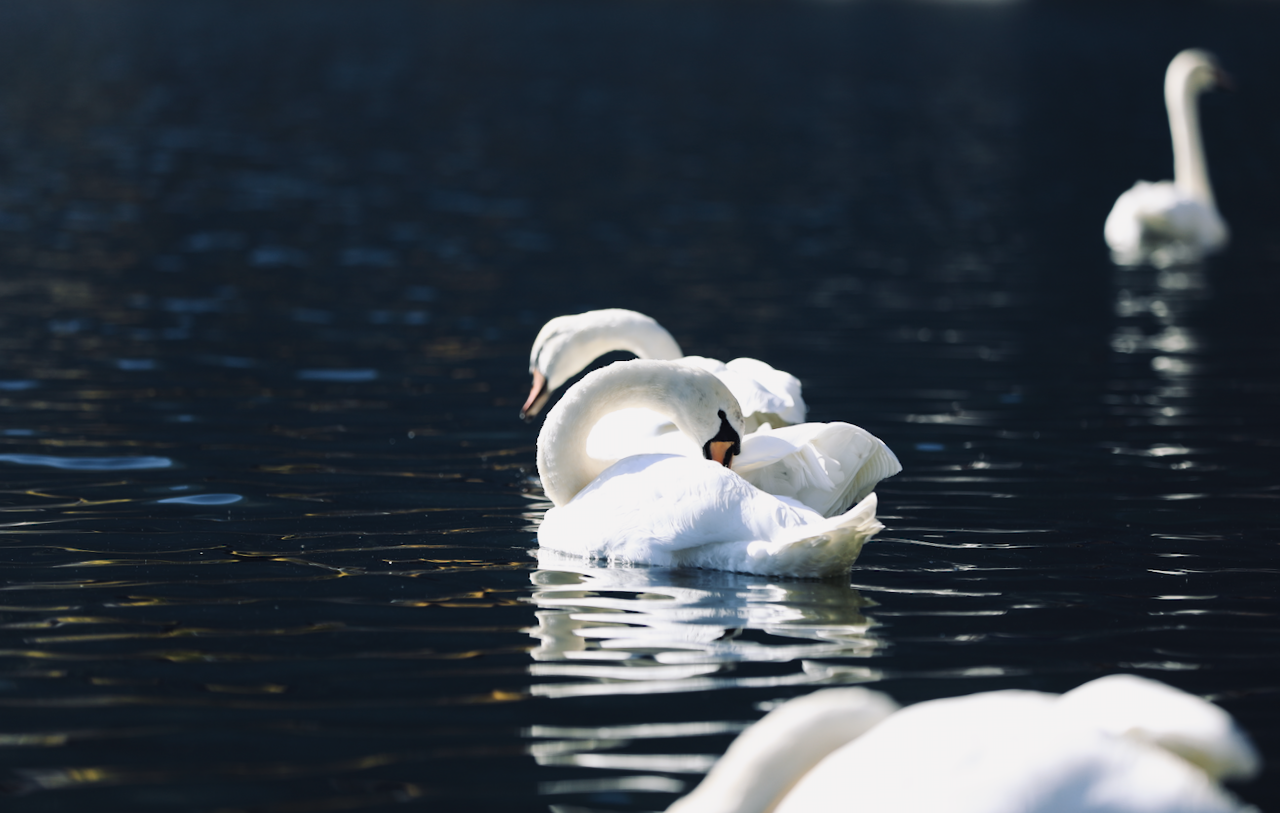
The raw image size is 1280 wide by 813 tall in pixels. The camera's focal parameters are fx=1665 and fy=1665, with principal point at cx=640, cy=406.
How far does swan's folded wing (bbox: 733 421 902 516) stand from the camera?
7.07 m

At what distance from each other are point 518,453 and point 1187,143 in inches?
533

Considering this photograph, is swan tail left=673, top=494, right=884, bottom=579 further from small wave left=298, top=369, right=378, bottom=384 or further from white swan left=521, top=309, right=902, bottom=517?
small wave left=298, top=369, right=378, bottom=384

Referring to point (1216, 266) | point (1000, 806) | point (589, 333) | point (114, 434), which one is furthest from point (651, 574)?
point (1216, 266)

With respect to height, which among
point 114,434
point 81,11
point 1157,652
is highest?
point 81,11

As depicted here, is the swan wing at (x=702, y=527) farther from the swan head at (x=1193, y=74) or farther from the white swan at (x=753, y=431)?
the swan head at (x=1193, y=74)

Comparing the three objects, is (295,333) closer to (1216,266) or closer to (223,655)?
(223,655)

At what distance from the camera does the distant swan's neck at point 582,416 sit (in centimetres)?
707

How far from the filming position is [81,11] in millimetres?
83625

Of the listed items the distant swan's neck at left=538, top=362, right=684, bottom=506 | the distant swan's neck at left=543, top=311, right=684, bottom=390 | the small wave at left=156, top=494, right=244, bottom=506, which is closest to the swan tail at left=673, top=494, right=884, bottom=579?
the distant swan's neck at left=538, top=362, right=684, bottom=506

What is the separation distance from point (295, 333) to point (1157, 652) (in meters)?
8.59

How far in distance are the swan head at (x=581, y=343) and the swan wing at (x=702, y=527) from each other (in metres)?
1.76

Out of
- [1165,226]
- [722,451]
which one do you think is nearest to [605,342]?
[722,451]

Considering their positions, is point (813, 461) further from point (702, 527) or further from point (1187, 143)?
point (1187, 143)

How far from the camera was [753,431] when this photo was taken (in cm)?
823
